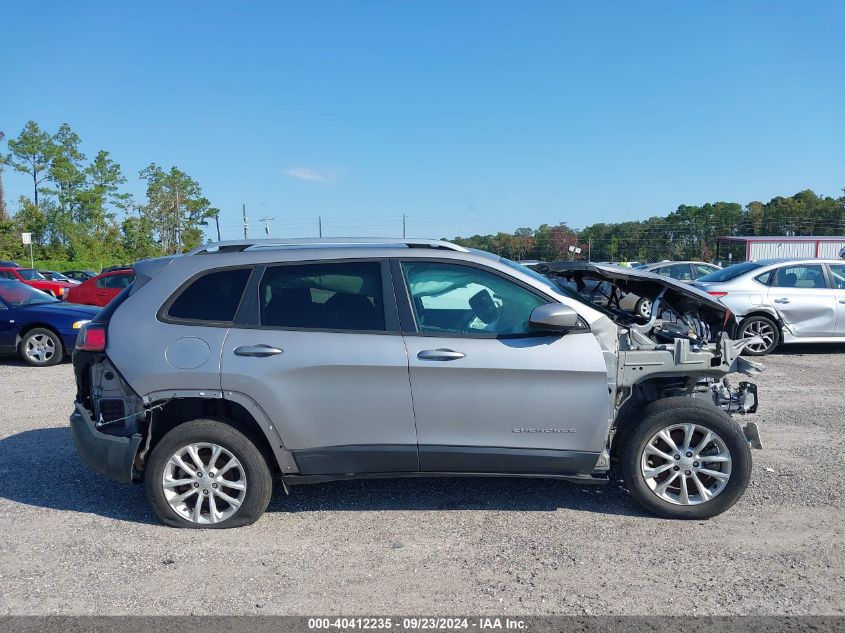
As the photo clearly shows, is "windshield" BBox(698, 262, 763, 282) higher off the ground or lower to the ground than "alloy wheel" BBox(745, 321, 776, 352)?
higher

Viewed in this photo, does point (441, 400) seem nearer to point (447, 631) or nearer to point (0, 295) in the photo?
point (447, 631)

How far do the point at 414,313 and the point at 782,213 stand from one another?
8017 cm

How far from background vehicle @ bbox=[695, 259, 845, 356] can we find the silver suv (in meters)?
7.11

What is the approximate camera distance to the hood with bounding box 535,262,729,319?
16.5 feet

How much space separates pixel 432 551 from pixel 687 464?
1.73 metres

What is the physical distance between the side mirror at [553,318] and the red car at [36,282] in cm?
1882

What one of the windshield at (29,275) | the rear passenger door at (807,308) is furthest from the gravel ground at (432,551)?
the windshield at (29,275)

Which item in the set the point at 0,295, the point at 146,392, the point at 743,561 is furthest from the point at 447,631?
the point at 0,295

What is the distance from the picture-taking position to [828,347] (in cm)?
1202

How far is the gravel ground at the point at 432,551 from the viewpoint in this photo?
3535 millimetres

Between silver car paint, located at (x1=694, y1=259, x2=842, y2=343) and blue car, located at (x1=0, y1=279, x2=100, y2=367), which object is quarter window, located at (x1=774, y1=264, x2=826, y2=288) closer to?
silver car paint, located at (x1=694, y1=259, x2=842, y2=343)

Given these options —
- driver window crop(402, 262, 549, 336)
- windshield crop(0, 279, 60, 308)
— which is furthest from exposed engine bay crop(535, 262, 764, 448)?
windshield crop(0, 279, 60, 308)

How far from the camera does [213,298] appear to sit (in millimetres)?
4535

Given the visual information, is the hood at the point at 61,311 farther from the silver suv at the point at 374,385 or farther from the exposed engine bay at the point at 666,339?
the exposed engine bay at the point at 666,339
